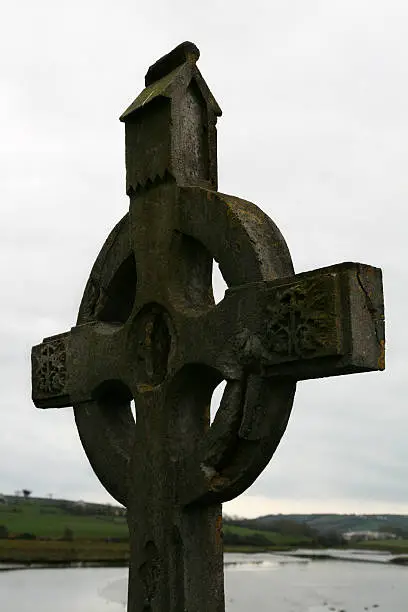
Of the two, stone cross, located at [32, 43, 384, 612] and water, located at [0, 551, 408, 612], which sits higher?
stone cross, located at [32, 43, 384, 612]

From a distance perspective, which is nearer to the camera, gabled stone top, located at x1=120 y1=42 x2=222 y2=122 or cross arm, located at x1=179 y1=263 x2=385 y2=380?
cross arm, located at x1=179 y1=263 x2=385 y2=380

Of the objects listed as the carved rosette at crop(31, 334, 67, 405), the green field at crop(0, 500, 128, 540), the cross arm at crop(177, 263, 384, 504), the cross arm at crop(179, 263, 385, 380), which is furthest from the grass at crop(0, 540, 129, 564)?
the cross arm at crop(179, 263, 385, 380)

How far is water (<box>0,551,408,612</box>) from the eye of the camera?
2298cm

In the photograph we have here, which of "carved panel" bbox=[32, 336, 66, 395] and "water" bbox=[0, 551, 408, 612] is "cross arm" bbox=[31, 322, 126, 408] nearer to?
"carved panel" bbox=[32, 336, 66, 395]

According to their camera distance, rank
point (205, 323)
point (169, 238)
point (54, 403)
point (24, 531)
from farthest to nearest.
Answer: point (24, 531)
point (54, 403)
point (169, 238)
point (205, 323)

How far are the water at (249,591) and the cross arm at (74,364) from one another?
15162 millimetres

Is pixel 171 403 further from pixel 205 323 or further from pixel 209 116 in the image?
pixel 209 116

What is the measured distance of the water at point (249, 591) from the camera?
22984 millimetres

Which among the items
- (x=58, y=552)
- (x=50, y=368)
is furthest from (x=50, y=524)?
(x=50, y=368)

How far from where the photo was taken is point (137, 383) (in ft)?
18.8

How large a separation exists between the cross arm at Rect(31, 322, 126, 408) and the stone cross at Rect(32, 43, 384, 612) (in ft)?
0.05

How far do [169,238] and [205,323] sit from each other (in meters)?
0.68

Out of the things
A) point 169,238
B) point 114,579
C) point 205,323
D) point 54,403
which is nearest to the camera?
point 205,323

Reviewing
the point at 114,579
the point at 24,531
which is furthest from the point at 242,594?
the point at 24,531
